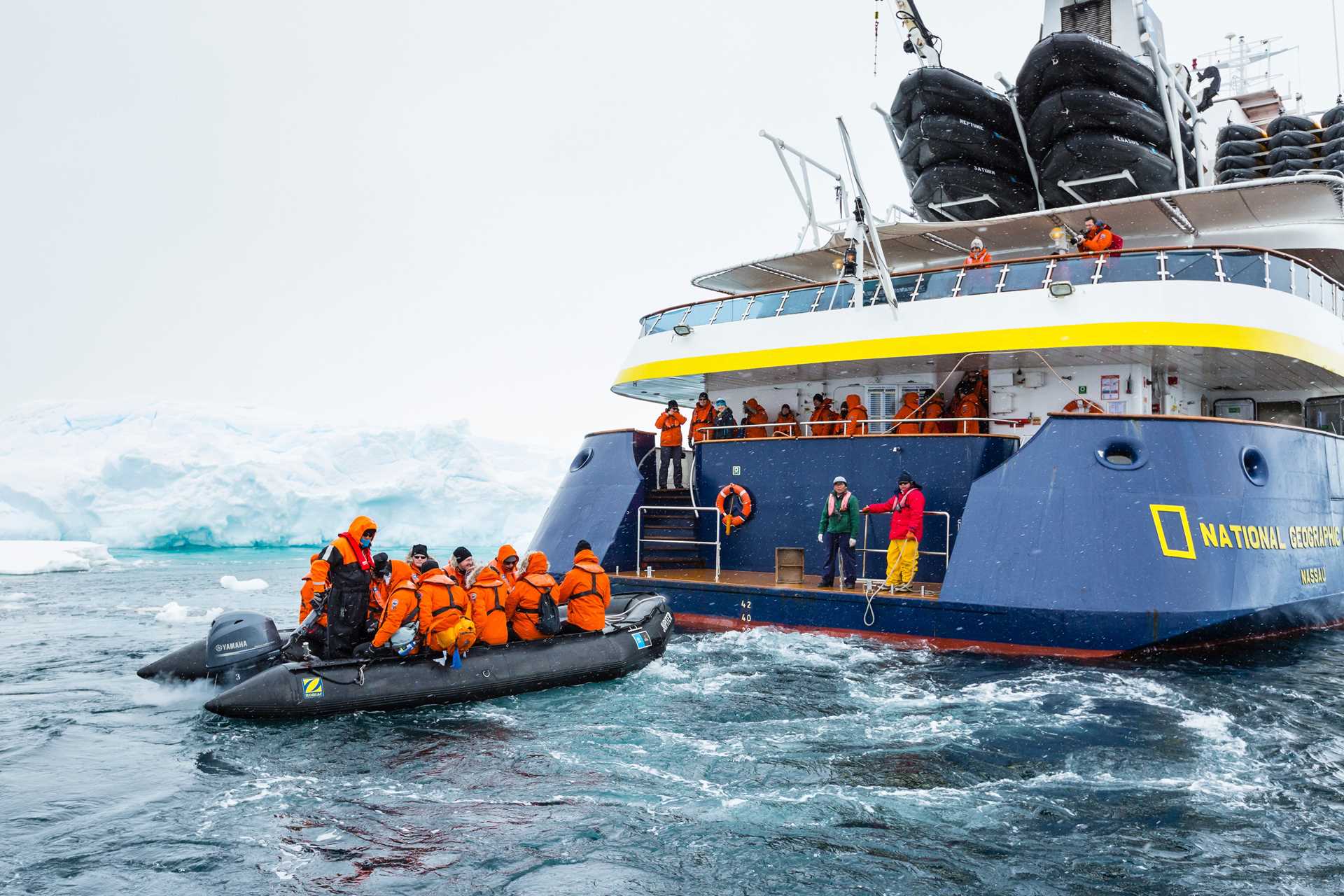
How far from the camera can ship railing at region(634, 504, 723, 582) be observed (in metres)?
12.7

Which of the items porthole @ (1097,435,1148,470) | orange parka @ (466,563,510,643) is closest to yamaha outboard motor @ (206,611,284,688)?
orange parka @ (466,563,510,643)

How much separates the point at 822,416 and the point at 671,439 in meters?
2.10

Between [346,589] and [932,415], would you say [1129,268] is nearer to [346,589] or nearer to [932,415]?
[932,415]

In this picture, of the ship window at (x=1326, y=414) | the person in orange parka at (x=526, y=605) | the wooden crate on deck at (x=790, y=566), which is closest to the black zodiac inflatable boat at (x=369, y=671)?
the person in orange parka at (x=526, y=605)

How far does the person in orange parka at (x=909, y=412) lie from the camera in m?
12.4

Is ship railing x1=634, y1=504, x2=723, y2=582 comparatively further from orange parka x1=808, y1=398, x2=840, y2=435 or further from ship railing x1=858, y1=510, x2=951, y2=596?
ship railing x1=858, y1=510, x2=951, y2=596

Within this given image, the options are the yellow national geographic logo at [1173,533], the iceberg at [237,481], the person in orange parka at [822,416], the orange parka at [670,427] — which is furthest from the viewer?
the iceberg at [237,481]

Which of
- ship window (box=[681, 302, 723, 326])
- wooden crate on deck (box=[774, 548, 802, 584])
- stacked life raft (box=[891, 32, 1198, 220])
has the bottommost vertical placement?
wooden crate on deck (box=[774, 548, 802, 584])

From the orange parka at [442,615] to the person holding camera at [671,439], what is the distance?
582 cm

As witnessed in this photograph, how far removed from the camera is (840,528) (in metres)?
11.0

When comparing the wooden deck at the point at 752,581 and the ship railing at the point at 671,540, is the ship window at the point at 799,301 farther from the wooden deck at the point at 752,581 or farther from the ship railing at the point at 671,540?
the wooden deck at the point at 752,581

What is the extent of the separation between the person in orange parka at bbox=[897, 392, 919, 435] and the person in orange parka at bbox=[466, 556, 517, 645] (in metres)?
5.73

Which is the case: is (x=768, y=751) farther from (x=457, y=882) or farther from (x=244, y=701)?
(x=244, y=701)

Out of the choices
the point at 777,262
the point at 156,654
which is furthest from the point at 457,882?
the point at 777,262
